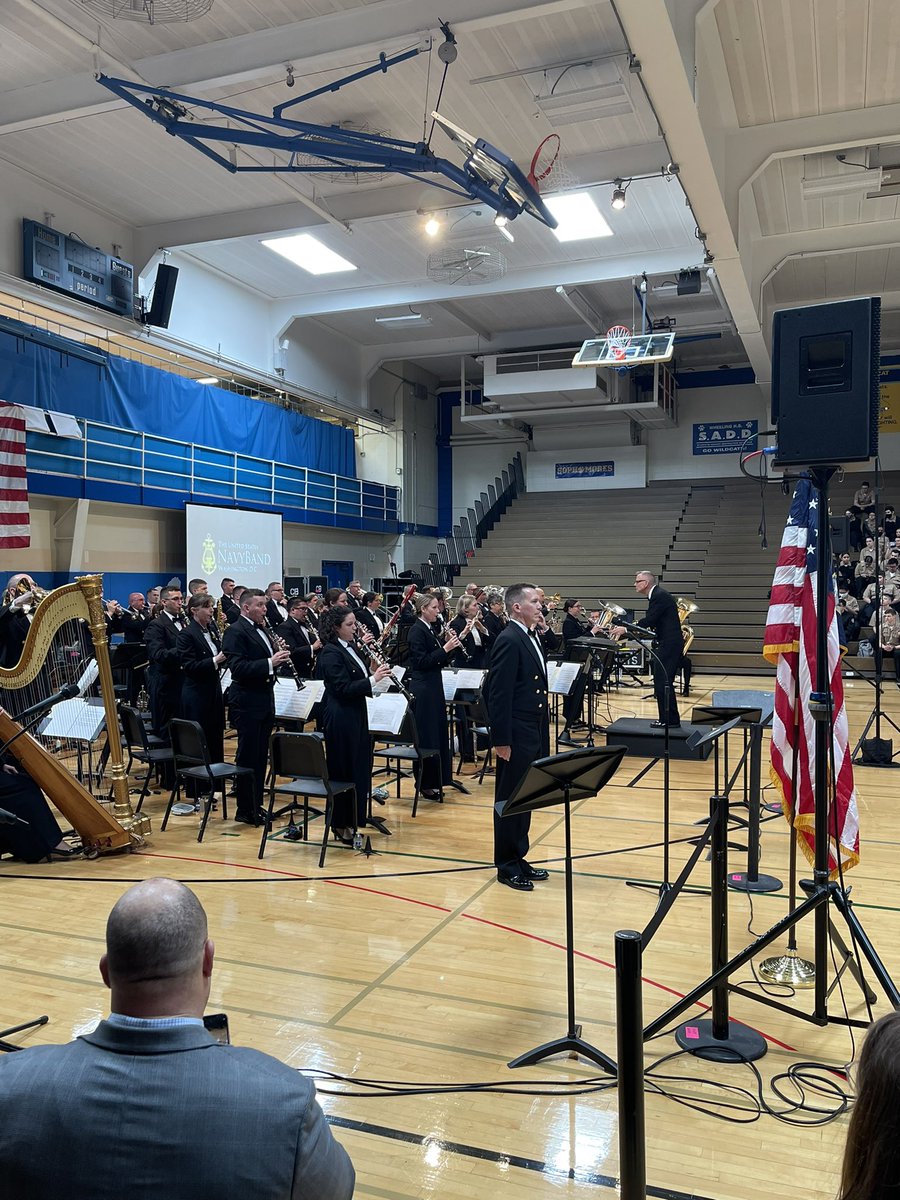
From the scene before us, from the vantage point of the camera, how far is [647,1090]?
336cm

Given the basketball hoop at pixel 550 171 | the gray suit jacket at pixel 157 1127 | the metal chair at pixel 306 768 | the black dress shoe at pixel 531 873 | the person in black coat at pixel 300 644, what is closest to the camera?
the gray suit jacket at pixel 157 1127

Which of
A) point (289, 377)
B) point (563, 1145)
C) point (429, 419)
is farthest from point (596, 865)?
point (429, 419)

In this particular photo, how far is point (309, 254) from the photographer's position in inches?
599

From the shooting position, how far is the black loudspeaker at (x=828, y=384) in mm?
3648

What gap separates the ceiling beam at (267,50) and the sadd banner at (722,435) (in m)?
17.0

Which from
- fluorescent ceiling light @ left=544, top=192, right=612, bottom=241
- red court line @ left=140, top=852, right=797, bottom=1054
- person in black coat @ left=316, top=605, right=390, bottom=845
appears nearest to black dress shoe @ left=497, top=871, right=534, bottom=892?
red court line @ left=140, top=852, right=797, bottom=1054

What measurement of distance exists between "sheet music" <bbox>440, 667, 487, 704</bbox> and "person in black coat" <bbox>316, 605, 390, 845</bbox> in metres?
2.19

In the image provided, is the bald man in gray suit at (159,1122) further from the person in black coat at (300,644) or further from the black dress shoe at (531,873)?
the person in black coat at (300,644)

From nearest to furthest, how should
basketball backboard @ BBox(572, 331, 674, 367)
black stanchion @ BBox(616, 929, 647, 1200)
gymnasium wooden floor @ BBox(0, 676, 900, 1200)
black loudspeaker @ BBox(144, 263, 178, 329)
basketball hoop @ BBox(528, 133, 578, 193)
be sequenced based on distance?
black stanchion @ BBox(616, 929, 647, 1200)
gymnasium wooden floor @ BBox(0, 676, 900, 1200)
basketball hoop @ BBox(528, 133, 578, 193)
basketball backboard @ BBox(572, 331, 674, 367)
black loudspeaker @ BBox(144, 263, 178, 329)

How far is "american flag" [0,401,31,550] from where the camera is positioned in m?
8.66

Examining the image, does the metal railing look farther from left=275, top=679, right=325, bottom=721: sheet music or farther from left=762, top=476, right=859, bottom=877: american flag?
left=762, top=476, right=859, bottom=877: american flag

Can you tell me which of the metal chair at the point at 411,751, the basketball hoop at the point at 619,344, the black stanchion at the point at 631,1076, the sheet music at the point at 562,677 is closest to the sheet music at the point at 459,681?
the sheet music at the point at 562,677

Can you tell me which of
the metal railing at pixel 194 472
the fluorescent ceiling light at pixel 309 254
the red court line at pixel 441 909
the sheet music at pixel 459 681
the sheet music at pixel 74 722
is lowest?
the red court line at pixel 441 909

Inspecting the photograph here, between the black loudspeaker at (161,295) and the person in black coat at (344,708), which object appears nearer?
the person in black coat at (344,708)
